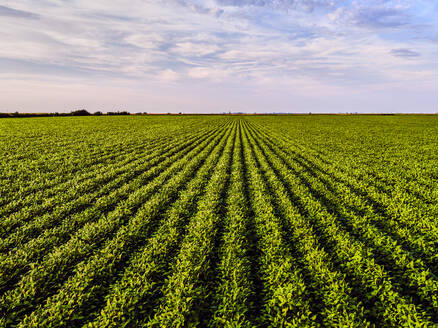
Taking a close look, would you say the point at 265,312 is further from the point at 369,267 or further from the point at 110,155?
the point at 110,155

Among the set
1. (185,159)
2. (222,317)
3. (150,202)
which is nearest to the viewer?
(222,317)

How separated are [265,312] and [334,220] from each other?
17.0 ft

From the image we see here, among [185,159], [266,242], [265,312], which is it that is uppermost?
[185,159]

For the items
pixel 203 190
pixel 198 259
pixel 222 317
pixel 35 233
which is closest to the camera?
pixel 222 317

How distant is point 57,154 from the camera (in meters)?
19.0

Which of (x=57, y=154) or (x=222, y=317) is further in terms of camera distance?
(x=57, y=154)

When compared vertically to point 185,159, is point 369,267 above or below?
below

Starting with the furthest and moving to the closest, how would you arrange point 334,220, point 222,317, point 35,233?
1. point 334,220
2. point 35,233
3. point 222,317

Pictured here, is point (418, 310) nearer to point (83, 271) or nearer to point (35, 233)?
point (83, 271)

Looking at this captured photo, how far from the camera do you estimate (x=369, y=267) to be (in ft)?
18.2

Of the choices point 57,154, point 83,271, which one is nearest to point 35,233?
point 83,271

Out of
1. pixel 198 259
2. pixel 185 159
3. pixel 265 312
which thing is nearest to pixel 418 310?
pixel 265 312

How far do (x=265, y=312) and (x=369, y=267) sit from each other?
320 centimetres

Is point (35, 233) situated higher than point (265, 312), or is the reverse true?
point (35, 233)
